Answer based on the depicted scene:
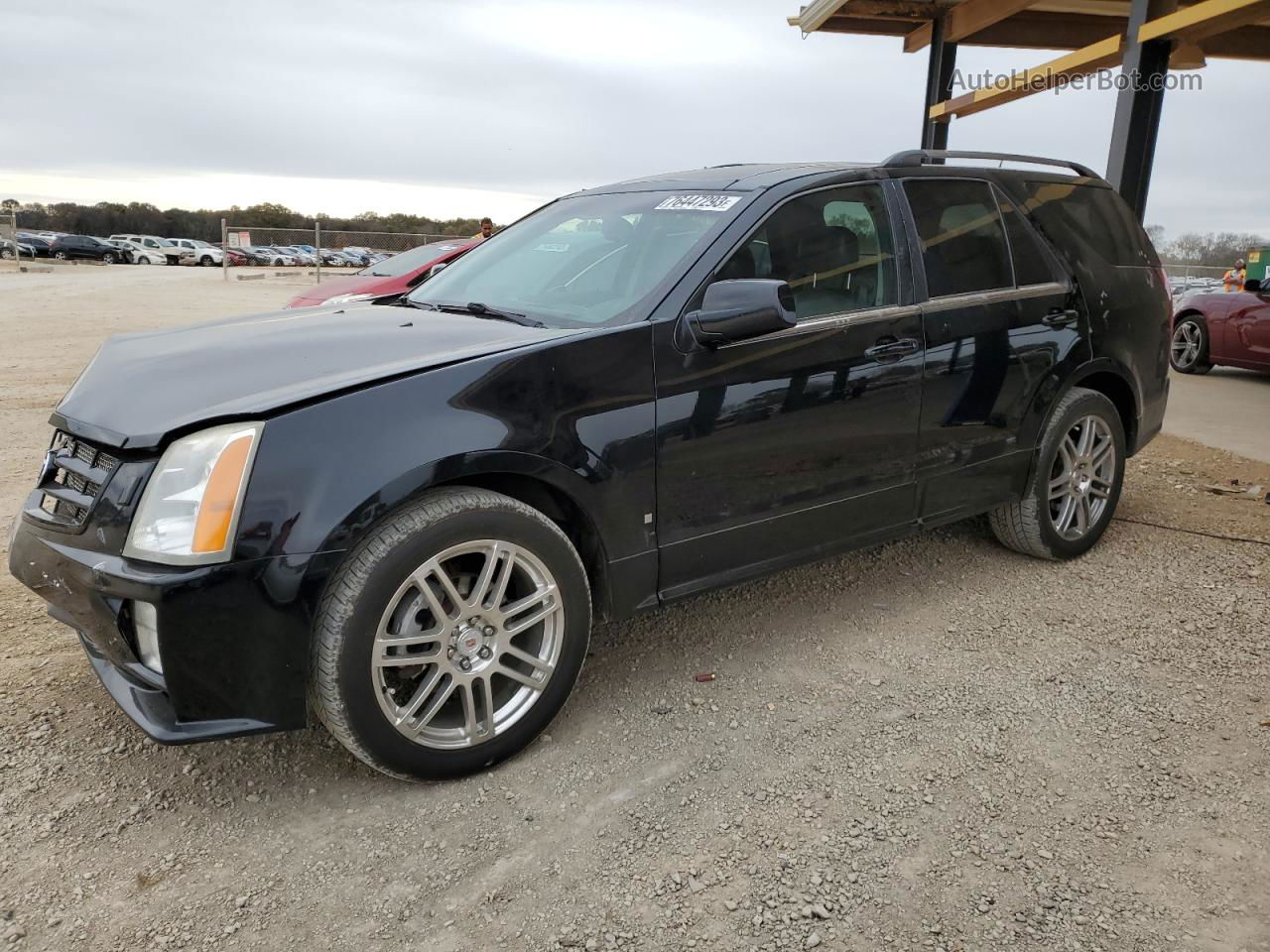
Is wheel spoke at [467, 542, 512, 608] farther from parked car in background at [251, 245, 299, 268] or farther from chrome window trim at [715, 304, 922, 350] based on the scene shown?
parked car in background at [251, 245, 299, 268]

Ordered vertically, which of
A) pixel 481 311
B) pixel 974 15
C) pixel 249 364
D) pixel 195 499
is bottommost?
pixel 195 499

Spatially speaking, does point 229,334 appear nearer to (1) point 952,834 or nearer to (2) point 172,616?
(2) point 172,616

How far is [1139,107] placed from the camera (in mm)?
8789

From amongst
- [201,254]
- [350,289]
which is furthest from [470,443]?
[201,254]

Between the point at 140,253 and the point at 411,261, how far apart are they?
148ft

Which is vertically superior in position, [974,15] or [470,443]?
[974,15]

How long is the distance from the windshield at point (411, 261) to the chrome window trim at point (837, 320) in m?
7.47

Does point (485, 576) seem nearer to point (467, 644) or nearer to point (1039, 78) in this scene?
point (467, 644)

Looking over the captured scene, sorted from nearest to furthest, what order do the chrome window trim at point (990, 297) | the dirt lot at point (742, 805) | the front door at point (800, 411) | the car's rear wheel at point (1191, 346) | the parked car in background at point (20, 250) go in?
the dirt lot at point (742, 805)
the front door at point (800, 411)
the chrome window trim at point (990, 297)
the car's rear wheel at point (1191, 346)
the parked car in background at point (20, 250)

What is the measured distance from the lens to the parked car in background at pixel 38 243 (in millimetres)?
43841

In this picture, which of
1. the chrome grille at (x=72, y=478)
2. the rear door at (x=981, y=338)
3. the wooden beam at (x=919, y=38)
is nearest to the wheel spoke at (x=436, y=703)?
→ the chrome grille at (x=72, y=478)

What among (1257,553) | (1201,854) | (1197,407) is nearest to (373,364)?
(1201,854)

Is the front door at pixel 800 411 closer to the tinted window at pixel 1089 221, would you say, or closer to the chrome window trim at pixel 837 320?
the chrome window trim at pixel 837 320

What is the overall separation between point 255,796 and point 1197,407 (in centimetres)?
893
